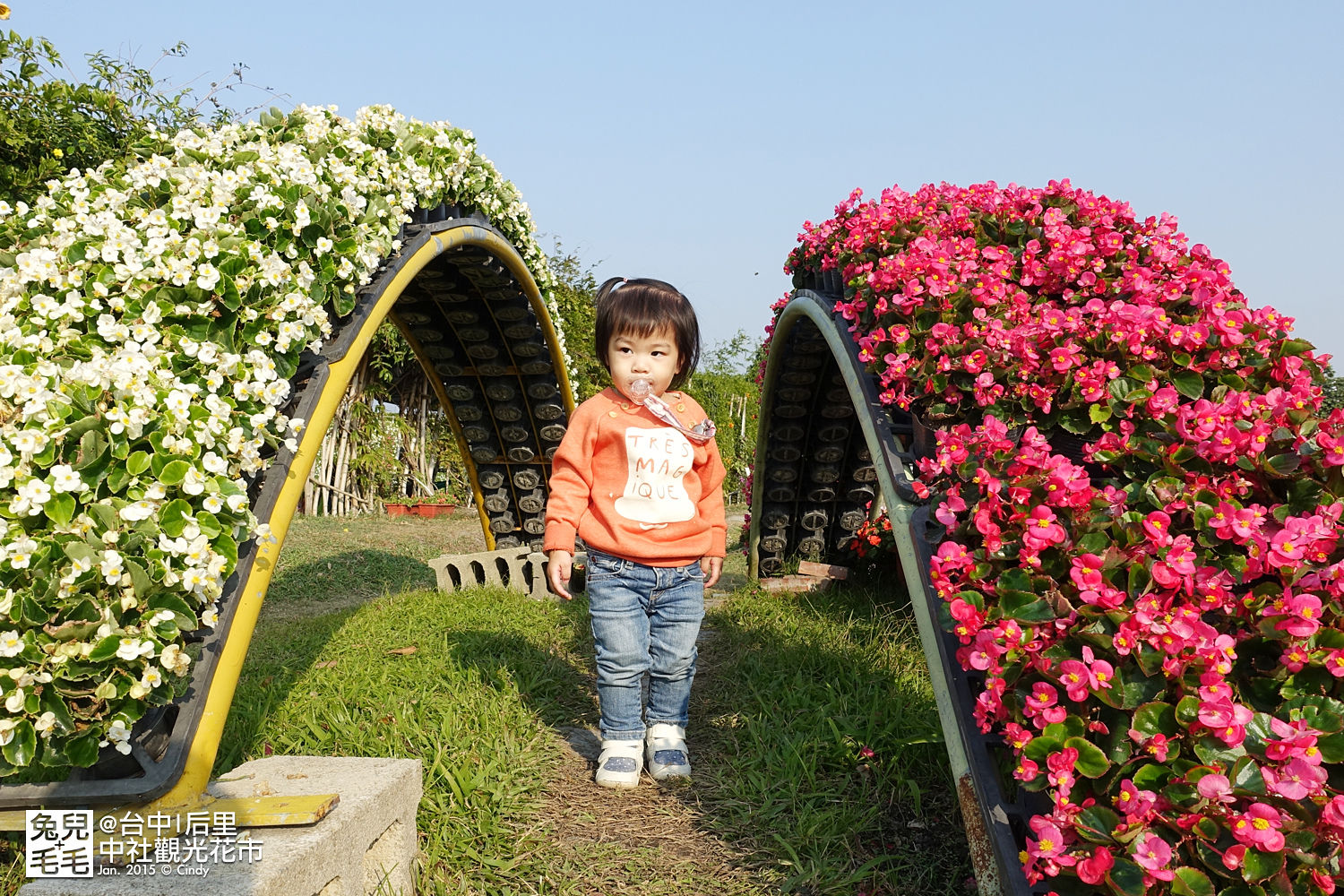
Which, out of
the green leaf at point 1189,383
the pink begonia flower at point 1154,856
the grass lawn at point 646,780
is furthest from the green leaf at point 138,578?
the green leaf at point 1189,383

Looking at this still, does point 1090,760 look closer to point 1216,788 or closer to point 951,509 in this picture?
point 1216,788

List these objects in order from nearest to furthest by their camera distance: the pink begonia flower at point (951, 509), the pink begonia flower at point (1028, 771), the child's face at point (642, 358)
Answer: the pink begonia flower at point (1028, 771) → the pink begonia flower at point (951, 509) → the child's face at point (642, 358)

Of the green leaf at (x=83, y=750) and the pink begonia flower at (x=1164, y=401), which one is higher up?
the pink begonia flower at (x=1164, y=401)

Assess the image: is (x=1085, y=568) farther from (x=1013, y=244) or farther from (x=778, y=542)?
(x=778, y=542)

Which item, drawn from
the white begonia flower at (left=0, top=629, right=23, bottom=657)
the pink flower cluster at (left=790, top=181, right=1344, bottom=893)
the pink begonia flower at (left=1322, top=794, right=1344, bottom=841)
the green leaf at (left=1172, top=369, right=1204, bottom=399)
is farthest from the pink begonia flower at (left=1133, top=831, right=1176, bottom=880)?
the white begonia flower at (left=0, top=629, right=23, bottom=657)

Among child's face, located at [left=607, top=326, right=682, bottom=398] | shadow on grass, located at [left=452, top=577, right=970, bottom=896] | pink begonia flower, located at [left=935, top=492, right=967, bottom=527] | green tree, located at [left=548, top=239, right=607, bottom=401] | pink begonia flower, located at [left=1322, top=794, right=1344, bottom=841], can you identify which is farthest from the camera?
green tree, located at [left=548, top=239, right=607, bottom=401]

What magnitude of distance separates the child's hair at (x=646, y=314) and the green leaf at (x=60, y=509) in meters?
1.55

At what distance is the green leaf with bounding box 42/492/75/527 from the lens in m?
1.81

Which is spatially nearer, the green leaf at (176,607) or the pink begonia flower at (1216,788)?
the pink begonia flower at (1216,788)

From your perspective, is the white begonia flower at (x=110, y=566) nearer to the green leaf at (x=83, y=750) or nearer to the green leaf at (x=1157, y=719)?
the green leaf at (x=83, y=750)

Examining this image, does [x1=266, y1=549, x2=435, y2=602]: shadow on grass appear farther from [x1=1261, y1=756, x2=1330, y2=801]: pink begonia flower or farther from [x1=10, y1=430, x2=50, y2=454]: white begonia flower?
[x1=1261, y1=756, x2=1330, y2=801]: pink begonia flower

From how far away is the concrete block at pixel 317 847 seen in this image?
5.40 feet

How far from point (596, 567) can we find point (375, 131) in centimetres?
222

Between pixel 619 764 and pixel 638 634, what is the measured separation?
0.42 metres
